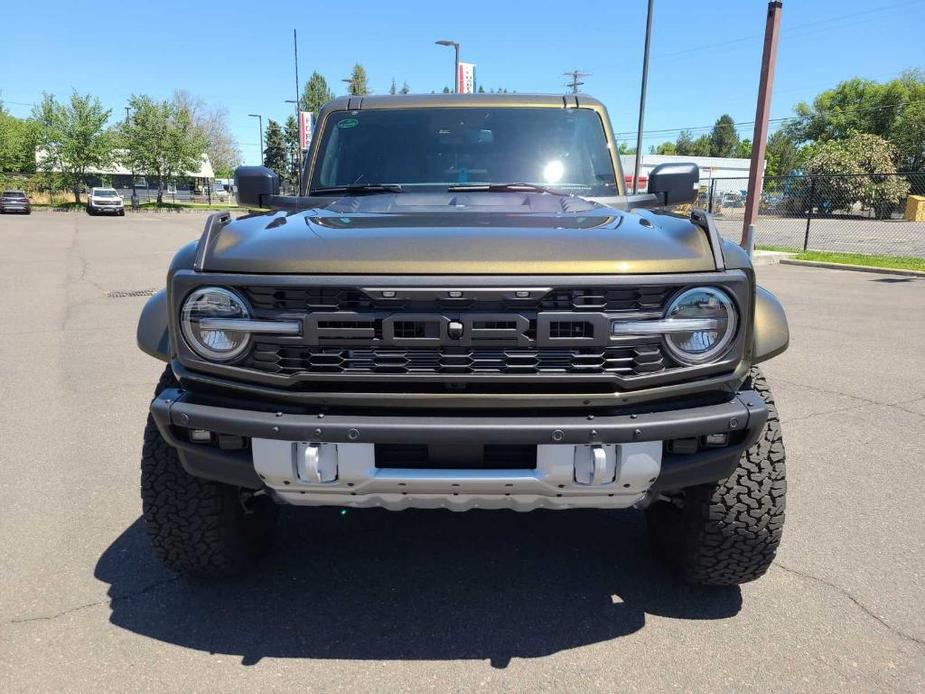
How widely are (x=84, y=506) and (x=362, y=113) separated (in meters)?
2.39

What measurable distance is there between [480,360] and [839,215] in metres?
42.3

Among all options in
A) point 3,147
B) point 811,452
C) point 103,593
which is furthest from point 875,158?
point 3,147

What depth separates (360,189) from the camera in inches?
141

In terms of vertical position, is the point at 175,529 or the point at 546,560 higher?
the point at 175,529

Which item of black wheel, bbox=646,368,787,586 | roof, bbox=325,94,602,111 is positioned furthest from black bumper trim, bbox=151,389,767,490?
roof, bbox=325,94,602,111

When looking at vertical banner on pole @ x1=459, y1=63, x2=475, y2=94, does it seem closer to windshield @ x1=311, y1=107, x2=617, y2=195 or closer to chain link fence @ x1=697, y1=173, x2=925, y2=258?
chain link fence @ x1=697, y1=173, x2=925, y2=258

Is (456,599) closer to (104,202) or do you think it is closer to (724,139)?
(104,202)

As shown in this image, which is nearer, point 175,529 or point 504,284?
point 504,284

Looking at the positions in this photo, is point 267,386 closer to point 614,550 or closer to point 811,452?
point 614,550

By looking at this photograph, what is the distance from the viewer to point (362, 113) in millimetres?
3930

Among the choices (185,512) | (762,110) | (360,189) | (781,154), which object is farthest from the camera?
(781,154)

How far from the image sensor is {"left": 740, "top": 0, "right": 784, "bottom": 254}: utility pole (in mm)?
12289

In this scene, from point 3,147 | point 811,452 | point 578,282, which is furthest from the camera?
point 3,147

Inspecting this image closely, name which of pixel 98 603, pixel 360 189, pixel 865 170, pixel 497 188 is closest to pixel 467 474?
pixel 98 603
